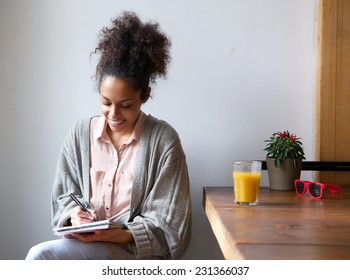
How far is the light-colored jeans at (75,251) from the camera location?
137 cm

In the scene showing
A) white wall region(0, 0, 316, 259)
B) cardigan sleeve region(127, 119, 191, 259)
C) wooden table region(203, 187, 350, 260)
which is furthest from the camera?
white wall region(0, 0, 316, 259)

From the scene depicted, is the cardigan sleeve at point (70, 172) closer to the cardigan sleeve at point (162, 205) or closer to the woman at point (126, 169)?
the woman at point (126, 169)

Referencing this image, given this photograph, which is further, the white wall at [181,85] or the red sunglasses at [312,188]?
the white wall at [181,85]

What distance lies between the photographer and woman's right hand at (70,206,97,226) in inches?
55.2

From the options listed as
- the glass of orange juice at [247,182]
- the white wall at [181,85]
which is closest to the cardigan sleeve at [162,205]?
the glass of orange juice at [247,182]

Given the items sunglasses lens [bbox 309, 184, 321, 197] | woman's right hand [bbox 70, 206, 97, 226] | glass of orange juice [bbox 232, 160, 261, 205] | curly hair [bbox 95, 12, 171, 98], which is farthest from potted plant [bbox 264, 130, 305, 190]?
woman's right hand [bbox 70, 206, 97, 226]

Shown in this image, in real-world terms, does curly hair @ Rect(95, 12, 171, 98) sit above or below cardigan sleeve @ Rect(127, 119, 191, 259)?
above

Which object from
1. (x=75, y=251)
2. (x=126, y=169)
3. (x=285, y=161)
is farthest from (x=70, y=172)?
(x=285, y=161)

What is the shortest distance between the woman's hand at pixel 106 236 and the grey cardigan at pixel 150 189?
0.03m

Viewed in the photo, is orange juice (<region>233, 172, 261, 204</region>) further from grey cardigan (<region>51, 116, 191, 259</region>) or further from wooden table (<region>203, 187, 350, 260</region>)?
grey cardigan (<region>51, 116, 191, 259</region>)

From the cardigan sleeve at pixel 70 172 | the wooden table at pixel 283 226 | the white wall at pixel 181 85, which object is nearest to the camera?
the wooden table at pixel 283 226

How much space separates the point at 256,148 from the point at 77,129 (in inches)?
26.3

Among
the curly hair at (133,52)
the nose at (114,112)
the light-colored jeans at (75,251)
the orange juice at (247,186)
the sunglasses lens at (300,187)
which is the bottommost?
the light-colored jeans at (75,251)

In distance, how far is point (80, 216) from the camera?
1.41 meters
